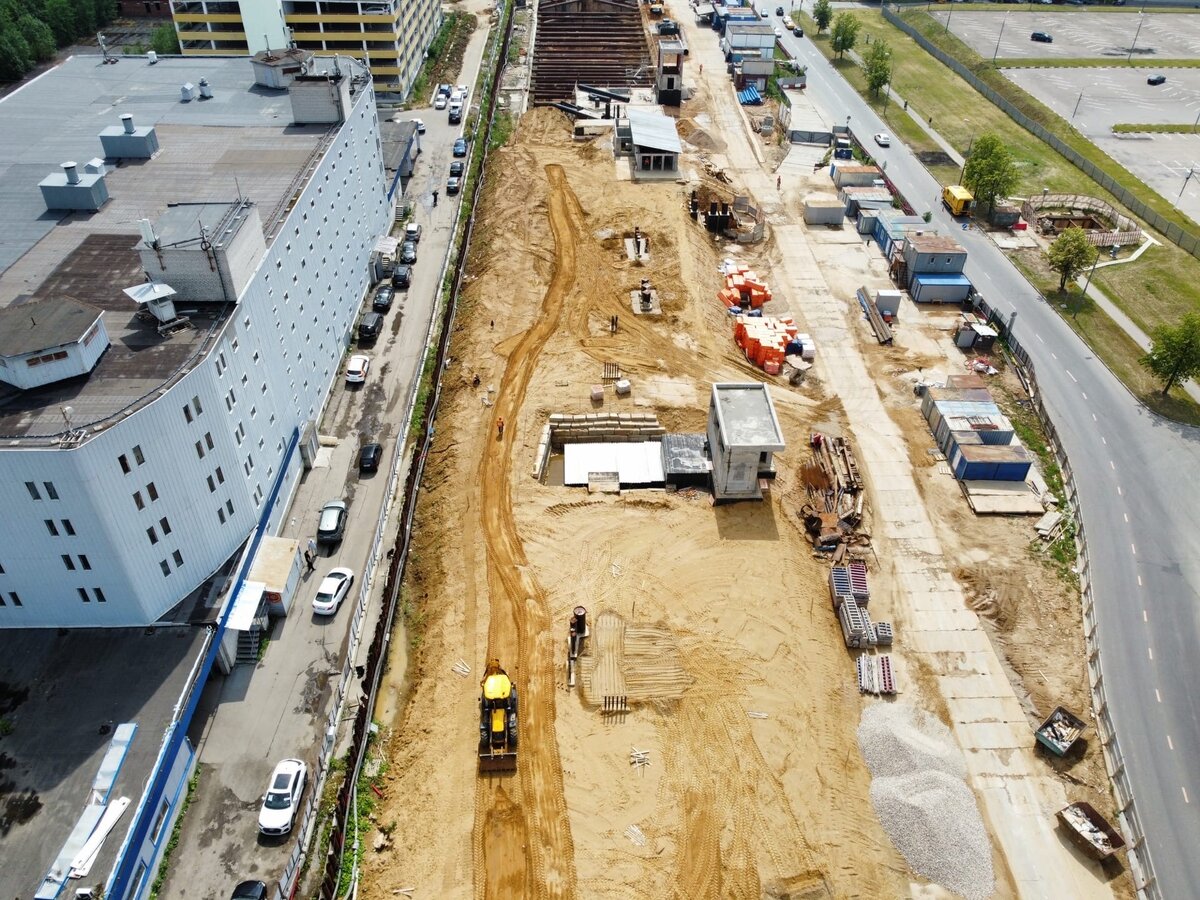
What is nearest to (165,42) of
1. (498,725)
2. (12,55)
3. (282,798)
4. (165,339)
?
(12,55)

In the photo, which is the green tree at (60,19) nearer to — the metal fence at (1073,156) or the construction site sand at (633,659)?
the construction site sand at (633,659)

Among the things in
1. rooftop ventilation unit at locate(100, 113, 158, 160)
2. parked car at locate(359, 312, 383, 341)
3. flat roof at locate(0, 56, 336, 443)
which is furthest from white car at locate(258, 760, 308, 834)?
rooftop ventilation unit at locate(100, 113, 158, 160)

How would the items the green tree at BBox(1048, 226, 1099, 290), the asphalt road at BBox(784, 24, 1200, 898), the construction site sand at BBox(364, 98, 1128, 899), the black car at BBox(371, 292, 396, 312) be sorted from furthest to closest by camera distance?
1. the green tree at BBox(1048, 226, 1099, 290)
2. the black car at BBox(371, 292, 396, 312)
3. the asphalt road at BBox(784, 24, 1200, 898)
4. the construction site sand at BBox(364, 98, 1128, 899)

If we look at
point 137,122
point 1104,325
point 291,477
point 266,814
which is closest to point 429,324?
point 291,477

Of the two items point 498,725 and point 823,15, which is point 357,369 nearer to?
point 498,725

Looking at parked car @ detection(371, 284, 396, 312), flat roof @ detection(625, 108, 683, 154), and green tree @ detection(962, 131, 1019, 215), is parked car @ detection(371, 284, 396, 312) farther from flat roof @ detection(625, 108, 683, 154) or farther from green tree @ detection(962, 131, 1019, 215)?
green tree @ detection(962, 131, 1019, 215)

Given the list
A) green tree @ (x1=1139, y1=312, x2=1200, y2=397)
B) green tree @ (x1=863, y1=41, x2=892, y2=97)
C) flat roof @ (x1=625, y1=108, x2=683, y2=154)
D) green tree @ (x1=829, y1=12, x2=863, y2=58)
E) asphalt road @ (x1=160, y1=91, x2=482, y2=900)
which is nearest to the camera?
asphalt road @ (x1=160, y1=91, x2=482, y2=900)

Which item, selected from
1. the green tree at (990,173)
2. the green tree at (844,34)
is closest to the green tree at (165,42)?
the green tree at (844,34)
